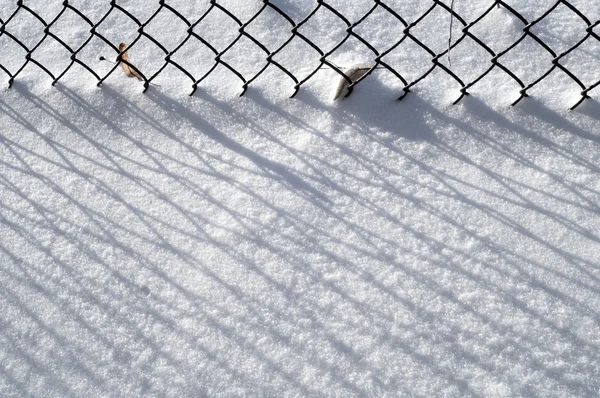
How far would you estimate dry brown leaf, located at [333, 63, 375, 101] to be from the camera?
2133 millimetres

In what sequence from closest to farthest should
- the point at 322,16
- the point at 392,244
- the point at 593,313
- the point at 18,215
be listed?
1. the point at 593,313
2. the point at 392,244
3. the point at 18,215
4. the point at 322,16

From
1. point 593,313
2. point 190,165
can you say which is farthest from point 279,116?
point 593,313

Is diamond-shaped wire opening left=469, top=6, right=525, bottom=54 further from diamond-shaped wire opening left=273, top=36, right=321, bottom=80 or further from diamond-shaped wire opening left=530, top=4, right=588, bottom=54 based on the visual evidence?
diamond-shaped wire opening left=273, top=36, right=321, bottom=80

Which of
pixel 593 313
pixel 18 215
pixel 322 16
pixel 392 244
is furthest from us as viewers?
pixel 322 16

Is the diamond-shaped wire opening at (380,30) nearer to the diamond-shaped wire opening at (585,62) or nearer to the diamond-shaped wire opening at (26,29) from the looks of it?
the diamond-shaped wire opening at (585,62)

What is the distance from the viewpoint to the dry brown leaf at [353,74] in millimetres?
2133

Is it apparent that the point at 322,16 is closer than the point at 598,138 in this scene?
No

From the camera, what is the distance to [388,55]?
2.19 metres

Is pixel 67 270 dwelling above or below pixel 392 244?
below

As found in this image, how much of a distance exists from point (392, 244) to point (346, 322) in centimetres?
24

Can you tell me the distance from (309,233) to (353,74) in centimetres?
50

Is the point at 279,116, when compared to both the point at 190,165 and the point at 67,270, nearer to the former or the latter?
the point at 190,165

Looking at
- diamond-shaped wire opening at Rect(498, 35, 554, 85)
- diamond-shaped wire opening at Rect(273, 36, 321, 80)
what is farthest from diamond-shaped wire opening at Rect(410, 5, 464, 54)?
diamond-shaped wire opening at Rect(273, 36, 321, 80)

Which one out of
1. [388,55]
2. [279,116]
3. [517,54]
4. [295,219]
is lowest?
[295,219]
